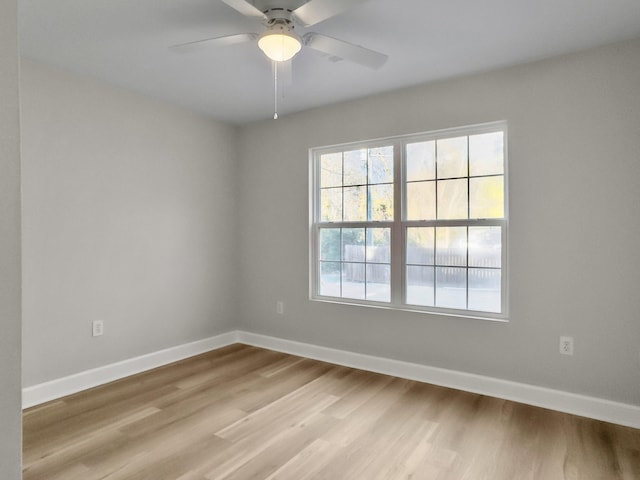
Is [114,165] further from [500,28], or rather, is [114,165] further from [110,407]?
[500,28]

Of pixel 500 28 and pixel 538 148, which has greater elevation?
pixel 500 28

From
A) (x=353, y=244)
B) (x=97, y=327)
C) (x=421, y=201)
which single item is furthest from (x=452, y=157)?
(x=97, y=327)

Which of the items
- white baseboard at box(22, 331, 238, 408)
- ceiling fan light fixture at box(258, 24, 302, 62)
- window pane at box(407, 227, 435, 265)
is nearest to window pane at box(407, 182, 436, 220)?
window pane at box(407, 227, 435, 265)

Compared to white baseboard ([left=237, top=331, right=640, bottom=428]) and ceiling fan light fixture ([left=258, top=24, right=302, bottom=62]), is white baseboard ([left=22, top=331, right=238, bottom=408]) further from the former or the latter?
ceiling fan light fixture ([left=258, top=24, right=302, bottom=62])

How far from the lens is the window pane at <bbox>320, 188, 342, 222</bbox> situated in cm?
384

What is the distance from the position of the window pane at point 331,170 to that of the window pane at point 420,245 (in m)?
0.94

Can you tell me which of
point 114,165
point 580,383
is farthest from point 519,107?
point 114,165

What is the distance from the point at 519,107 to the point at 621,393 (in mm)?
2103

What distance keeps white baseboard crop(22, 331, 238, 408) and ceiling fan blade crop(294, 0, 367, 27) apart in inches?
121

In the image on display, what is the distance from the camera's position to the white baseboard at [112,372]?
110 inches

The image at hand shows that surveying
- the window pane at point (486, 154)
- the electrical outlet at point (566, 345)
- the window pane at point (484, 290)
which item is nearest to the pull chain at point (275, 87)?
the window pane at point (486, 154)

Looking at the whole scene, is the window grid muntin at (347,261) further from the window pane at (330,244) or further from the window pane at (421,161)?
the window pane at (421,161)

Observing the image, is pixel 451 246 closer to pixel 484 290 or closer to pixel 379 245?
pixel 484 290

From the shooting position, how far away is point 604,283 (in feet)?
8.36
